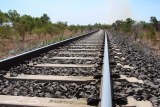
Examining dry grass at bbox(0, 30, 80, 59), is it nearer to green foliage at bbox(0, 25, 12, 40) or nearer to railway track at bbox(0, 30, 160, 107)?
green foliage at bbox(0, 25, 12, 40)

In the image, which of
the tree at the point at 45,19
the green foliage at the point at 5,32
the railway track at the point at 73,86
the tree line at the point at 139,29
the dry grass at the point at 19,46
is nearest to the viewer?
the railway track at the point at 73,86

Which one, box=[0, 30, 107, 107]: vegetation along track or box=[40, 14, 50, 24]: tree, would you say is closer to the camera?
box=[0, 30, 107, 107]: vegetation along track

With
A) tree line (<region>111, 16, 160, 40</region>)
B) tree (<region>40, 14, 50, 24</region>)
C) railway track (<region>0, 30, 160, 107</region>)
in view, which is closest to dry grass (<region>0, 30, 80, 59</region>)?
railway track (<region>0, 30, 160, 107</region>)

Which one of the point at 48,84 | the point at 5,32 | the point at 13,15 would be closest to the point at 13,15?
the point at 13,15

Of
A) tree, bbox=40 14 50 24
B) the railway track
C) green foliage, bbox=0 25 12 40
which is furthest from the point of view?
tree, bbox=40 14 50 24

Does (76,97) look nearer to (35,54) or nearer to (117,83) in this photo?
(117,83)

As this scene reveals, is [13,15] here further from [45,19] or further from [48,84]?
[48,84]

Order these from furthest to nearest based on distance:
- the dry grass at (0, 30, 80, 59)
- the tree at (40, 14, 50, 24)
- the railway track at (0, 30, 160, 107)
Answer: the tree at (40, 14, 50, 24) → the dry grass at (0, 30, 80, 59) → the railway track at (0, 30, 160, 107)

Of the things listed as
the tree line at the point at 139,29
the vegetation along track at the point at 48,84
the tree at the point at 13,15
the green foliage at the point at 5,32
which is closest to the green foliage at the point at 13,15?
the tree at the point at 13,15

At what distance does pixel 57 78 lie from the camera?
16.4 feet

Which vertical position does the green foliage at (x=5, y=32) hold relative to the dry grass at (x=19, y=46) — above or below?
above

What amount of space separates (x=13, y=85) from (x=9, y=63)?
5.53 feet

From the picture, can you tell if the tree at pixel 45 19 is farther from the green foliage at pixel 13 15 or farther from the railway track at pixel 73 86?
the railway track at pixel 73 86

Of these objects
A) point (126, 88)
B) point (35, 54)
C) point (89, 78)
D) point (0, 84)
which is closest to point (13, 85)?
point (0, 84)
